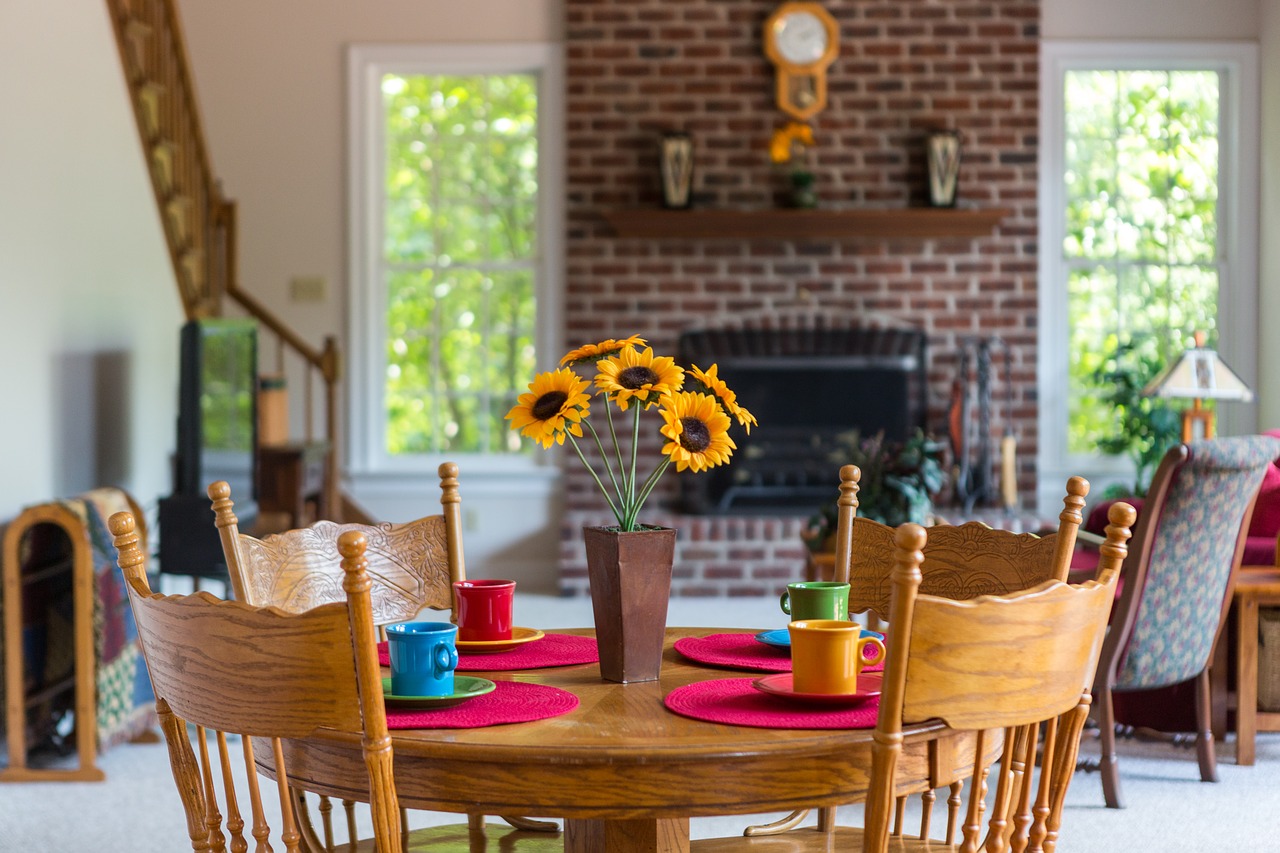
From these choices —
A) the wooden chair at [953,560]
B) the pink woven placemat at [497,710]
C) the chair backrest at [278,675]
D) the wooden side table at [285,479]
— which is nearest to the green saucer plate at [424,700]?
the pink woven placemat at [497,710]

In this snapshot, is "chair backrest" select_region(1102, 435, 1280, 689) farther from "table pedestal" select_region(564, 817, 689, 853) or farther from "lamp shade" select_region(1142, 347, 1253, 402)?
"lamp shade" select_region(1142, 347, 1253, 402)

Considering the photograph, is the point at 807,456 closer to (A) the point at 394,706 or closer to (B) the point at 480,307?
(B) the point at 480,307

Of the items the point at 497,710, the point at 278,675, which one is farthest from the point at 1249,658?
the point at 278,675

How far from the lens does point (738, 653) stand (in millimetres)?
1860

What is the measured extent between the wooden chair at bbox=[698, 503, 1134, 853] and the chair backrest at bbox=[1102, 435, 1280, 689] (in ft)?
5.69

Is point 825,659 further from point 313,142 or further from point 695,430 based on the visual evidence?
point 313,142

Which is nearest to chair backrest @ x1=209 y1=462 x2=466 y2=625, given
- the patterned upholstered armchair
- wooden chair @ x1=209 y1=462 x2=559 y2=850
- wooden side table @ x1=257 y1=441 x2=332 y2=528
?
wooden chair @ x1=209 y1=462 x2=559 y2=850

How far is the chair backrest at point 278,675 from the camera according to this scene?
1297mm

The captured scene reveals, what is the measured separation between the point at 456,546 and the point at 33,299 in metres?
2.48

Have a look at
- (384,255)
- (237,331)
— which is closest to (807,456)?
(384,255)

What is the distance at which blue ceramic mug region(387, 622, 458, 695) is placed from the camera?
4.91 ft

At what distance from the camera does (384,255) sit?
22.0 ft

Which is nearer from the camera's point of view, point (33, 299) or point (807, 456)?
point (33, 299)

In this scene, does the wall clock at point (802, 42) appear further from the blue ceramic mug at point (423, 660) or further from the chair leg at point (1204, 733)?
the blue ceramic mug at point (423, 660)
